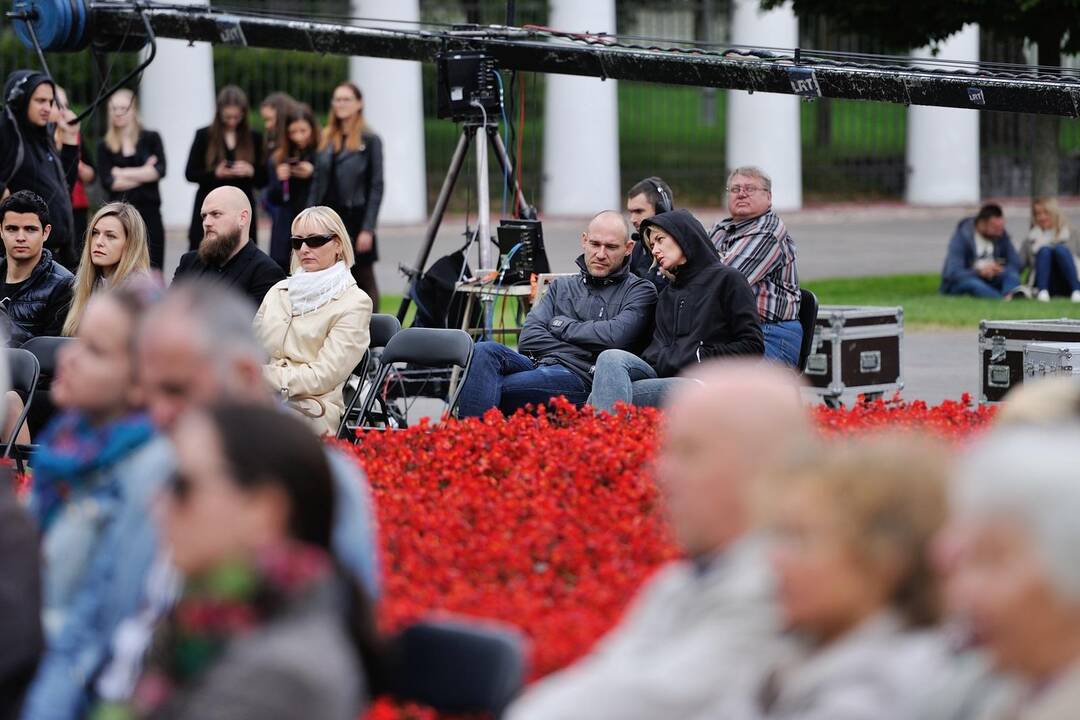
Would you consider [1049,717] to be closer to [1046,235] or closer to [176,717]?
[176,717]

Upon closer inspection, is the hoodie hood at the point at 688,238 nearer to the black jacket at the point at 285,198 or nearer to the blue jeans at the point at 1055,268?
the black jacket at the point at 285,198

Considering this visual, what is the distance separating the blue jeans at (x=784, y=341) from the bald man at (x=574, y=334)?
0.67 metres

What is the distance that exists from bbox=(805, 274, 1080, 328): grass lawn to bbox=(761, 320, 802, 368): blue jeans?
5.10 meters

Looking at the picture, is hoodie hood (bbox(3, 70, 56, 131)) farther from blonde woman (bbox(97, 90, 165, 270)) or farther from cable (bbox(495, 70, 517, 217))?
cable (bbox(495, 70, 517, 217))

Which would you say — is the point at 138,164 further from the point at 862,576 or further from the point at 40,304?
the point at 862,576

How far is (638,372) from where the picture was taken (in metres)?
8.48

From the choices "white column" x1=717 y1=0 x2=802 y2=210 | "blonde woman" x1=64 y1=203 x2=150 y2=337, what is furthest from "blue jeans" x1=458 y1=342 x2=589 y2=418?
"white column" x1=717 y1=0 x2=802 y2=210

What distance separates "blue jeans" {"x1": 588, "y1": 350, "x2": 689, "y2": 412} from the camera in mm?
8328

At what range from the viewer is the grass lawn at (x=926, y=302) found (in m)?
14.8

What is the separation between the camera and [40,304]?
29.5ft

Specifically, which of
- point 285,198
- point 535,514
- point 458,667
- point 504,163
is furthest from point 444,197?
point 458,667

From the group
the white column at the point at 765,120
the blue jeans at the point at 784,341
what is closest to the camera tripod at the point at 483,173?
the blue jeans at the point at 784,341

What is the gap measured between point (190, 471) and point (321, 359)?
5.14 metres

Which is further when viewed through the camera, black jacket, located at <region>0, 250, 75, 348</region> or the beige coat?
black jacket, located at <region>0, 250, 75, 348</region>
